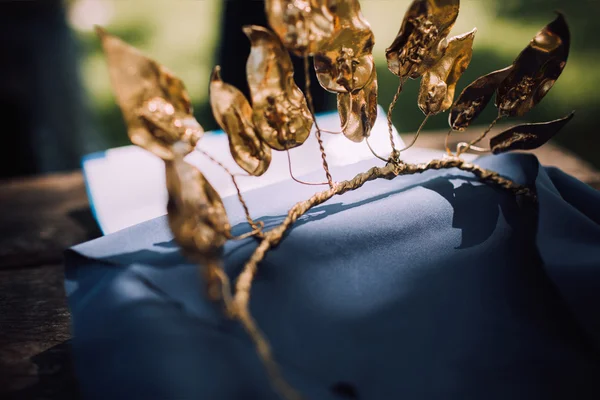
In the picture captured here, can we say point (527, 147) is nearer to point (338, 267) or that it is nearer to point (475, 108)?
point (475, 108)

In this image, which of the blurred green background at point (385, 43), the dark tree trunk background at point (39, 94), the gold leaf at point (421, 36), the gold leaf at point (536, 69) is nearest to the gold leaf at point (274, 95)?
the gold leaf at point (421, 36)

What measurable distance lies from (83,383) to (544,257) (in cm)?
37

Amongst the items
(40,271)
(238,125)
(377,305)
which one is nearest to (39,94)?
(40,271)

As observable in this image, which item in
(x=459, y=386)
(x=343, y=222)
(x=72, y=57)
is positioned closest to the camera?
(x=459, y=386)

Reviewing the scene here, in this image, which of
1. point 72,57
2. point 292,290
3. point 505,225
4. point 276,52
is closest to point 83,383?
point 292,290

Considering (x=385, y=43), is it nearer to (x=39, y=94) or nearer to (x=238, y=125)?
(x=39, y=94)

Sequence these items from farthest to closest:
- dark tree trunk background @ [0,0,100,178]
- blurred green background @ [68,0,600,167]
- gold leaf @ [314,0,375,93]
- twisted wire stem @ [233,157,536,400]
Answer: blurred green background @ [68,0,600,167], dark tree trunk background @ [0,0,100,178], gold leaf @ [314,0,375,93], twisted wire stem @ [233,157,536,400]

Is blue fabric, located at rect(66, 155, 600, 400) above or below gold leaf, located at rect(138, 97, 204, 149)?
below

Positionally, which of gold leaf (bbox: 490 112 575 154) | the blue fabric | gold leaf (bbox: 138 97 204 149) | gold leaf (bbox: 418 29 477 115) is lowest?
the blue fabric

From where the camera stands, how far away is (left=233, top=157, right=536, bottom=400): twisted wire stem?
311mm

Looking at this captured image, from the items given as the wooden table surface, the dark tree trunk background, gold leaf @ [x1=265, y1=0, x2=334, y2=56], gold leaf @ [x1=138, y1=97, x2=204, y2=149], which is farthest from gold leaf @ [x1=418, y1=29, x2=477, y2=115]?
the dark tree trunk background

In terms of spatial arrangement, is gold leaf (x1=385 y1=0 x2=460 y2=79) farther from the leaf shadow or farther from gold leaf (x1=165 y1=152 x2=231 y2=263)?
gold leaf (x1=165 y1=152 x2=231 y2=263)

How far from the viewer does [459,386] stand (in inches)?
13.6

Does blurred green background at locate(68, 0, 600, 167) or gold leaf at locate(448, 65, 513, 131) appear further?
blurred green background at locate(68, 0, 600, 167)
